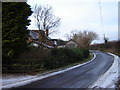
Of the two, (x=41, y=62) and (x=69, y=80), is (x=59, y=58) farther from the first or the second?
(x=69, y=80)

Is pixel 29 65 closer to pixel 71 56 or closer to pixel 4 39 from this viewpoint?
pixel 4 39

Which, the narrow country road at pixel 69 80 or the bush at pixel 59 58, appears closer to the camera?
the narrow country road at pixel 69 80

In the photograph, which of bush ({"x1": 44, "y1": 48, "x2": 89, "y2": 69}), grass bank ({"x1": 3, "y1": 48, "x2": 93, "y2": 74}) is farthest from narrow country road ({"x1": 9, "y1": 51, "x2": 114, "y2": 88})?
bush ({"x1": 44, "y1": 48, "x2": 89, "y2": 69})

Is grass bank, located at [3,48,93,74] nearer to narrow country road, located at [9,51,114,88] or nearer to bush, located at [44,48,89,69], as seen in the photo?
bush, located at [44,48,89,69]

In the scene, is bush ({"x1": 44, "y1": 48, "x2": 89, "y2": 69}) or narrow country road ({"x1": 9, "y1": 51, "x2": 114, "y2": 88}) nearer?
narrow country road ({"x1": 9, "y1": 51, "x2": 114, "y2": 88})

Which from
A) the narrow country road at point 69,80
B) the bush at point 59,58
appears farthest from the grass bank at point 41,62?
the narrow country road at point 69,80

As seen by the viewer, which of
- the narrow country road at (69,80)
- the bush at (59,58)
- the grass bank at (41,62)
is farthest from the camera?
the bush at (59,58)

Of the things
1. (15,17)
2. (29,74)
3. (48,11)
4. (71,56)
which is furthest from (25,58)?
(48,11)

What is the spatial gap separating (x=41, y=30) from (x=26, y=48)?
42.2 feet

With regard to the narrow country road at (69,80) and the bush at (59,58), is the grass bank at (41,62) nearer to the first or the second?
the bush at (59,58)

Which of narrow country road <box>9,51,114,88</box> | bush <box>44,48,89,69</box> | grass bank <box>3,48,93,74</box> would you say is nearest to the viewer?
narrow country road <box>9,51,114,88</box>

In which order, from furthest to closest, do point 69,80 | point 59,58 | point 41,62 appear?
1. point 59,58
2. point 41,62
3. point 69,80

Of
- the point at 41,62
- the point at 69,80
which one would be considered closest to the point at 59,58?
the point at 41,62

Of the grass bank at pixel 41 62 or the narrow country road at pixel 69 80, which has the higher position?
the grass bank at pixel 41 62
